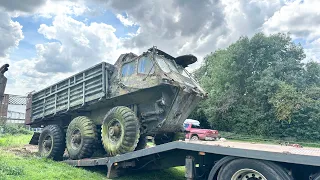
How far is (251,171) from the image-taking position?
4.49m

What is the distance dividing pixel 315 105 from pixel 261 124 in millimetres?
4487

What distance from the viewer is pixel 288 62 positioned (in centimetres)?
2469

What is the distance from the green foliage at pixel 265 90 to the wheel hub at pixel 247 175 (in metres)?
19.0

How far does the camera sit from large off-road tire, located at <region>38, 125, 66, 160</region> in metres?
9.41

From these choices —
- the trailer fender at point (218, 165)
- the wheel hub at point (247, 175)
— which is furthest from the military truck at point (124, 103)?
the wheel hub at point (247, 175)

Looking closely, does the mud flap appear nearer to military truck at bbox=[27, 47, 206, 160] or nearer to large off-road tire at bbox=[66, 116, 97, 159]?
military truck at bbox=[27, 47, 206, 160]

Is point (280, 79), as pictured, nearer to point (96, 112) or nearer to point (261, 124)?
point (261, 124)

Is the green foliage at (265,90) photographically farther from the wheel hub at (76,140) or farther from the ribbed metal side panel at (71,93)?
the wheel hub at (76,140)

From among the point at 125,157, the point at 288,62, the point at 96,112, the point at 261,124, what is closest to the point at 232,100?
the point at 261,124

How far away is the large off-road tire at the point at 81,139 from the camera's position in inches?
327

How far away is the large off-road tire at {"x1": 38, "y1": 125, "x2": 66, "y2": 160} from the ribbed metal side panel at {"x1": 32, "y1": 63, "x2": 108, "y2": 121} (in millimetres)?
731

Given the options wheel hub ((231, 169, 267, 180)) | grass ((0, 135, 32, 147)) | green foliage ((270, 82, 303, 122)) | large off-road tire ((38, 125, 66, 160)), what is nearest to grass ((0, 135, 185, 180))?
large off-road tire ((38, 125, 66, 160))

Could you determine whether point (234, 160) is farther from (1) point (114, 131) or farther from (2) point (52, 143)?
(2) point (52, 143)

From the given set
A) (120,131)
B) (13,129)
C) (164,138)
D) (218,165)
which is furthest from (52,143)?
(13,129)
